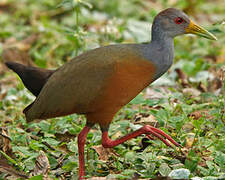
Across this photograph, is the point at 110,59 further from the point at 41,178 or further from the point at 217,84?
the point at 217,84

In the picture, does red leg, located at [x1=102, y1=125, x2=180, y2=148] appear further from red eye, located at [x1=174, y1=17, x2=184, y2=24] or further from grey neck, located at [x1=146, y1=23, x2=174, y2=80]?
red eye, located at [x1=174, y1=17, x2=184, y2=24]

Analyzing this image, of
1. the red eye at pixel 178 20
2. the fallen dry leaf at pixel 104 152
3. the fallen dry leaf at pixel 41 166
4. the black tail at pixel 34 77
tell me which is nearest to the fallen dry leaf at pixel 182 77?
the red eye at pixel 178 20

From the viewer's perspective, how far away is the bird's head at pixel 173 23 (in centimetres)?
475

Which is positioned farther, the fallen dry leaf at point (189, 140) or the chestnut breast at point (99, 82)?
the fallen dry leaf at point (189, 140)

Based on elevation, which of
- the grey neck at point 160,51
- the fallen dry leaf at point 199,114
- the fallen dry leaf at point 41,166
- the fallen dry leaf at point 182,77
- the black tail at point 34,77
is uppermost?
the grey neck at point 160,51

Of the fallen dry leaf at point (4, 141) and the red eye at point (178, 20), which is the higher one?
the red eye at point (178, 20)

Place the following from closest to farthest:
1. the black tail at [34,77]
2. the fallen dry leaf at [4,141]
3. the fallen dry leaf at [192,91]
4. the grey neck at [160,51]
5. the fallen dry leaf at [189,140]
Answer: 1. the grey neck at [160,51]
2. the fallen dry leaf at [4,141]
3. the fallen dry leaf at [189,140]
4. the black tail at [34,77]
5. the fallen dry leaf at [192,91]

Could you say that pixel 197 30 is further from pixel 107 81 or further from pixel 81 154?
pixel 81 154

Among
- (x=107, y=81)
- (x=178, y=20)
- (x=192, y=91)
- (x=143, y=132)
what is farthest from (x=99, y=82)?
(x=192, y=91)

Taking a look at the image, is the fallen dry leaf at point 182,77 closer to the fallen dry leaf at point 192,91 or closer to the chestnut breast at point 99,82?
the fallen dry leaf at point 192,91

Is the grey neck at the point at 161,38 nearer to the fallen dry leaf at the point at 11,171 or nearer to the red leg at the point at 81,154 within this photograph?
the red leg at the point at 81,154

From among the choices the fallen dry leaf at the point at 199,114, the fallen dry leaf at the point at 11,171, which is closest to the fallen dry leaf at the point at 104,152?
the fallen dry leaf at the point at 11,171

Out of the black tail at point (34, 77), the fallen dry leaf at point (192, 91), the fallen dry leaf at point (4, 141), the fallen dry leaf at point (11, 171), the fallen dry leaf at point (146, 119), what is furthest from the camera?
the fallen dry leaf at point (192, 91)

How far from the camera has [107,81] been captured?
14.3 ft
